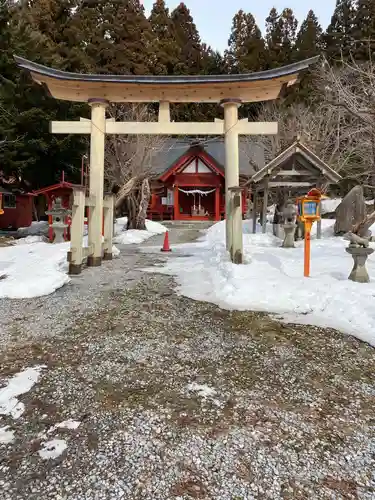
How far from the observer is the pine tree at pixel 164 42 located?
110 feet

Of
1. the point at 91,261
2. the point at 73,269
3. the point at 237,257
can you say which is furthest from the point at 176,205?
the point at 73,269

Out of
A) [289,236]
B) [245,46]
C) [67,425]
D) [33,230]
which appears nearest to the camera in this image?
[67,425]

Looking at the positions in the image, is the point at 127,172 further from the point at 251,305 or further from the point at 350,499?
the point at 350,499

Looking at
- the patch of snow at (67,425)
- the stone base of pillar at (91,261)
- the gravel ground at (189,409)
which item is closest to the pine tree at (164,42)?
the stone base of pillar at (91,261)

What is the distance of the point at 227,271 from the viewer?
6531 mm

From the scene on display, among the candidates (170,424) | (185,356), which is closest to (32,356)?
(185,356)

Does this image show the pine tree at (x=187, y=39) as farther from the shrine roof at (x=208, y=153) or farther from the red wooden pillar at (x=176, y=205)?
the red wooden pillar at (x=176, y=205)

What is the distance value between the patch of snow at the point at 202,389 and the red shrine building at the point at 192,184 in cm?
2381

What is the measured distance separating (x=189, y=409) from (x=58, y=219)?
1290 cm

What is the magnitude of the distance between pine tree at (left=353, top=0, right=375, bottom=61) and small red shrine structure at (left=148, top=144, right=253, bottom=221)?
13012mm

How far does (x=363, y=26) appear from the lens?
31281mm

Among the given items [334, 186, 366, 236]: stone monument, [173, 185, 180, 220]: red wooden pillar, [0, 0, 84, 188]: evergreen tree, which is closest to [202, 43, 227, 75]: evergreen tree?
[173, 185, 180, 220]: red wooden pillar

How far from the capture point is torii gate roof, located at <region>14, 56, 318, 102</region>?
303 inches

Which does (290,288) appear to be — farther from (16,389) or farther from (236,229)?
(16,389)
